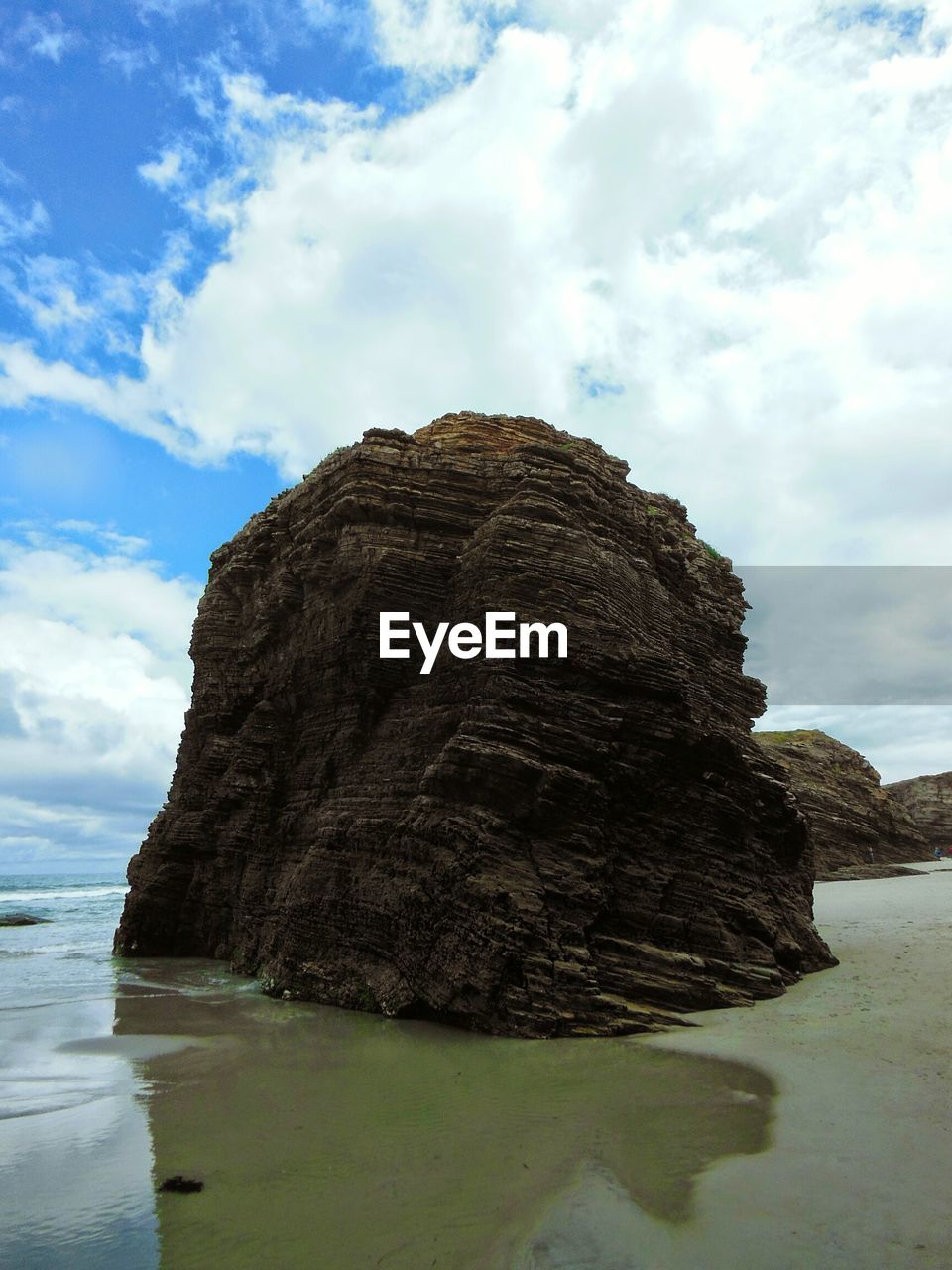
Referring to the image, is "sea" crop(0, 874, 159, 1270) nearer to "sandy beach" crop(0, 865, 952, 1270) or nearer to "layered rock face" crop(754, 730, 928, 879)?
"sandy beach" crop(0, 865, 952, 1270)

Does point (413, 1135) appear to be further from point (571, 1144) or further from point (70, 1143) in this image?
point (70, 1143)

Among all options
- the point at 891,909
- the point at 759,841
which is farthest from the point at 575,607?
the point at 891,909

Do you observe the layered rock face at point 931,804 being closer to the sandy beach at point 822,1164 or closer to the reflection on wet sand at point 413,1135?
the sandy beach at point 822,1164

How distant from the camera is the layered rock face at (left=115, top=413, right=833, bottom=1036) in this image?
476 inches

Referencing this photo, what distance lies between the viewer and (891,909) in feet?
75.4

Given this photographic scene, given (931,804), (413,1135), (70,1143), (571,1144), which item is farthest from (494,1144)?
(931,804)

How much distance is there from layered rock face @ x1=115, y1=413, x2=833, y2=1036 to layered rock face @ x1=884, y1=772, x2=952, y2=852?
175ft

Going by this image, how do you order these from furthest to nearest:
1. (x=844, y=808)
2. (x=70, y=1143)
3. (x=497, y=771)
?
(x=844, y=808), (x=497, y=771), (x=70, y=1143)

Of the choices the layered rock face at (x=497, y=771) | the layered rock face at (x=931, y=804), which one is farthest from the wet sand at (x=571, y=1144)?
the layered rock face at (x=931, y=804)

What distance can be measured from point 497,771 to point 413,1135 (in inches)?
223

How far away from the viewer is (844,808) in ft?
152

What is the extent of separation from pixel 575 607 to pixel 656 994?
6.40 meters

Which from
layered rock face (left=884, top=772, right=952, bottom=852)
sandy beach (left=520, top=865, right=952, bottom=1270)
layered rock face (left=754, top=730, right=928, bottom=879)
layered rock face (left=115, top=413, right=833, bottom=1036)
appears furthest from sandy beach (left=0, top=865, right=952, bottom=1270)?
layered rock face (left=884, top=772, right=952, bottom=852)

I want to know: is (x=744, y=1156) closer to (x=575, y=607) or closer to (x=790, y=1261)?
(x=790, y=1261)
